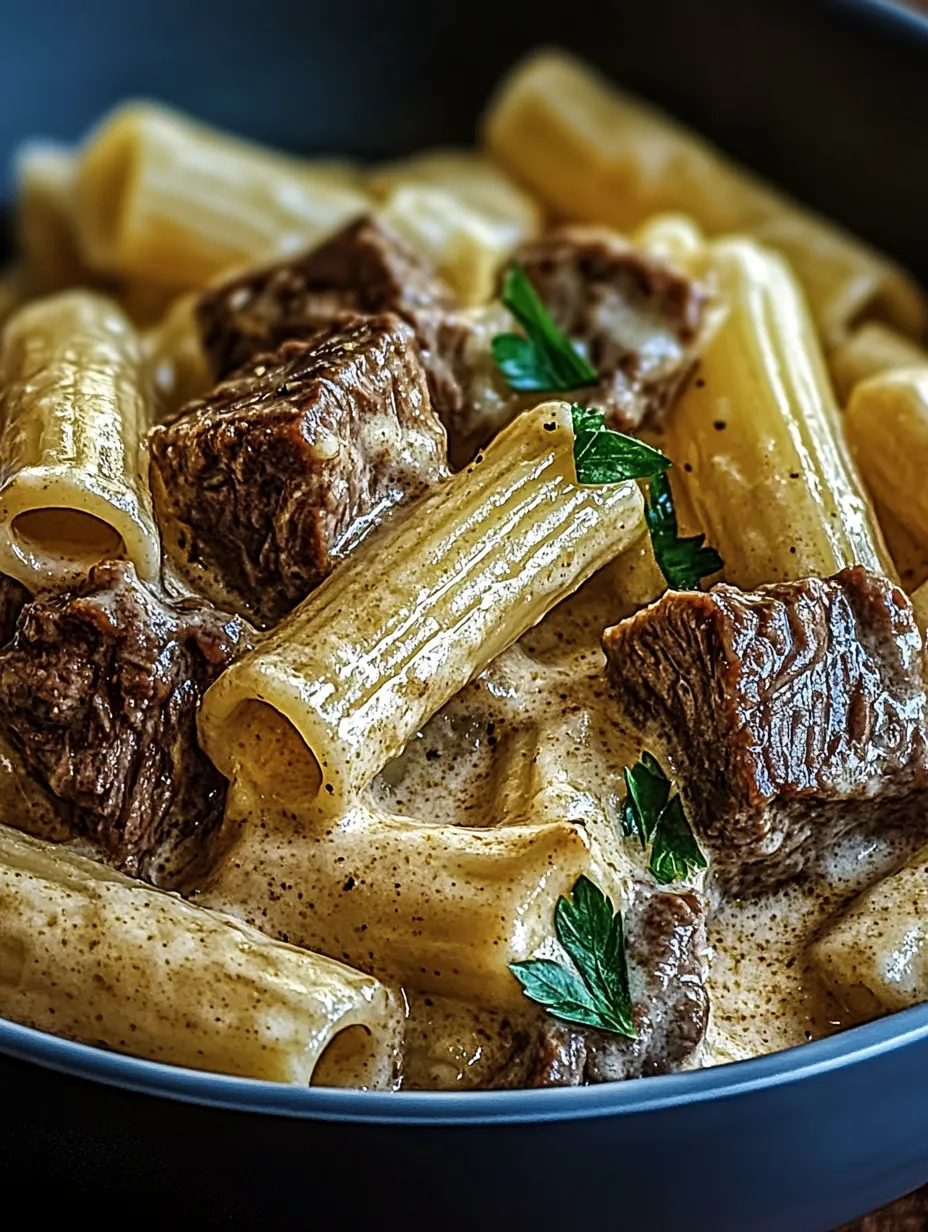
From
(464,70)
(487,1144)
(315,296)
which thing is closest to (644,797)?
(487,1144)

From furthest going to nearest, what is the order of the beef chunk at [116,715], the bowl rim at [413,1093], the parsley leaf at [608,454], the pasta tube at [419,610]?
the parsley leaf at [608,454]
the beef chunk at [116,715]
the pasta tube at [419,610]
the bowl rim at [413,1093]

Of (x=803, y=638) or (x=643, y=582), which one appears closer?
(x=803, y=638)

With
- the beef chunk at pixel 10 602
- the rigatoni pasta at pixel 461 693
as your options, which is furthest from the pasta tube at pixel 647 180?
the beef chunk at pixel 10 602

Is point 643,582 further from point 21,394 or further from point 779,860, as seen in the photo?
point 21,394

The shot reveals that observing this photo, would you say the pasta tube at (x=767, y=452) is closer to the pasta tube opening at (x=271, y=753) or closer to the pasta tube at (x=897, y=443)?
the pasta tube at (x=897, y=443)

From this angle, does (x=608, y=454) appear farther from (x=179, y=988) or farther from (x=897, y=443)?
(x=179, y=988)

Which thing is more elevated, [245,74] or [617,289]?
[617,289]

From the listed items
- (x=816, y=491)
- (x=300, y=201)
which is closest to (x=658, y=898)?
(x=816, y=491)
